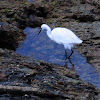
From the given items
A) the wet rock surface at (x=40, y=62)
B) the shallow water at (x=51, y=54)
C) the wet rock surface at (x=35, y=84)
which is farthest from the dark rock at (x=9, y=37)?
the wet rock surface at (x=35, y=84)

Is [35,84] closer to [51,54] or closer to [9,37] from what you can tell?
[51,54]

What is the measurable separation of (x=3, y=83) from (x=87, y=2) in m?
8.76

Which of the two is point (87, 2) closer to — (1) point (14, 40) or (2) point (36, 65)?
(1) point (14, 40)

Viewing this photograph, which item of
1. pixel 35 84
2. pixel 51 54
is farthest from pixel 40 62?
pixel 51 54

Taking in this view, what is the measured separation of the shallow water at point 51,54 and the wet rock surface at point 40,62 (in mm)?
304

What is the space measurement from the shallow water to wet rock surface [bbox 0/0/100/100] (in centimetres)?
30

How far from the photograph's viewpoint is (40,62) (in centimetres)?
708

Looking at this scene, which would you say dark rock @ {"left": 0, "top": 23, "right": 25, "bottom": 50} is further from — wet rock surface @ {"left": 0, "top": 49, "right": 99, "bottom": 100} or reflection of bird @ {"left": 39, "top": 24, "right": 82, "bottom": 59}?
wet rock surface @ {"left": 0, "top": 49, "right": 99, "bottom": 100}

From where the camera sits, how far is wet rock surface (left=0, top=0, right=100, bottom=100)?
17.4 ft

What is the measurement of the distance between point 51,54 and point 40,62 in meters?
2.51

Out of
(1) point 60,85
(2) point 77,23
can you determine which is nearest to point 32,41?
(2) point 77,23

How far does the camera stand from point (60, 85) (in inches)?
229

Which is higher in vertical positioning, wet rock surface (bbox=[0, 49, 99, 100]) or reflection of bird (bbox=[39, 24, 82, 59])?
reflection of bird (bbox=[39, 24, 82, 59])

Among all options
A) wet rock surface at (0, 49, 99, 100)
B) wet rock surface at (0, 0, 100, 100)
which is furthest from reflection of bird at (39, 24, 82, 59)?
wet rock surface at (0, 49, 99, 100)
